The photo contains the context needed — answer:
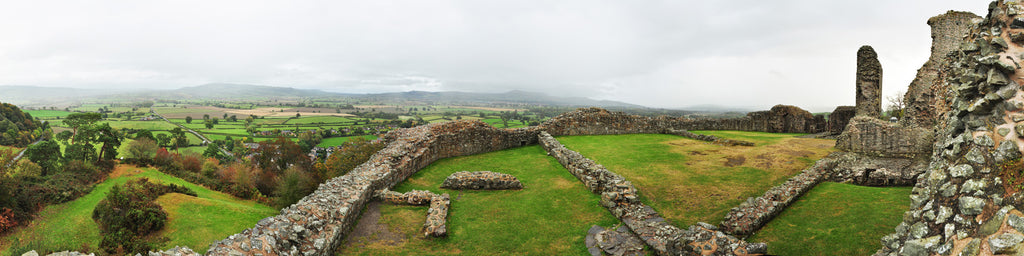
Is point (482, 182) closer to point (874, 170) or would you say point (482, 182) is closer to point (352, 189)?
point (352, 189)

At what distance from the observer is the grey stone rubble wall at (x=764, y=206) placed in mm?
7547

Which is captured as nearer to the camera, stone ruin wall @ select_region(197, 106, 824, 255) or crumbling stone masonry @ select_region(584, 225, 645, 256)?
stone ruin wall @ select_region(197, 106, 824, 255)

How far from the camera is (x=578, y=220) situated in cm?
903

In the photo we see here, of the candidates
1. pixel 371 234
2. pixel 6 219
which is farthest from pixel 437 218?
pixel 6 219

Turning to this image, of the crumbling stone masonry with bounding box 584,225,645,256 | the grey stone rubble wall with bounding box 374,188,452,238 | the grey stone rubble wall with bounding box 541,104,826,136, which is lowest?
the crumbling stone masonry with bounding box 584,225,645,256

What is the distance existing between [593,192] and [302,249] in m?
7.41

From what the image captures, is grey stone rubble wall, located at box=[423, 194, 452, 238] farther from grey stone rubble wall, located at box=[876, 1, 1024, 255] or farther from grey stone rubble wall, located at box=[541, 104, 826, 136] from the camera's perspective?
grey stone rubble wall, located at box=[541, 104, 826, 136]

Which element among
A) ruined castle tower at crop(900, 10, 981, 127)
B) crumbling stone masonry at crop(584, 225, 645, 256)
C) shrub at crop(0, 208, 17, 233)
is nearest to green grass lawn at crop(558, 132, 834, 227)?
crumbling stone masonry at crop(584, 225, 645, 256)

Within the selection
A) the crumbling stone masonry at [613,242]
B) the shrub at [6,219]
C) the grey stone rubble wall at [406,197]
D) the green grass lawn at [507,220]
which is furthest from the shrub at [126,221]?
the crumbling stone masonry at [613,242]

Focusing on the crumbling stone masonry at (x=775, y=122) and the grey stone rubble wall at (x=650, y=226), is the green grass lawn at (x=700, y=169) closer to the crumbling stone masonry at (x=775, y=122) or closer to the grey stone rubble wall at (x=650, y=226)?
the grey stone rubble wall at (x=650, y=226)

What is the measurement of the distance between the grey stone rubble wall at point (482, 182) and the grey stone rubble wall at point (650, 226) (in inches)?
90.9

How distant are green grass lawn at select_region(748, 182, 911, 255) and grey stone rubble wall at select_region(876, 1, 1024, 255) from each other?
2.91 metres

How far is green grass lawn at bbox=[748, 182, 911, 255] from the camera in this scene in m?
6.57

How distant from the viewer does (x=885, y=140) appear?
44.4ft
